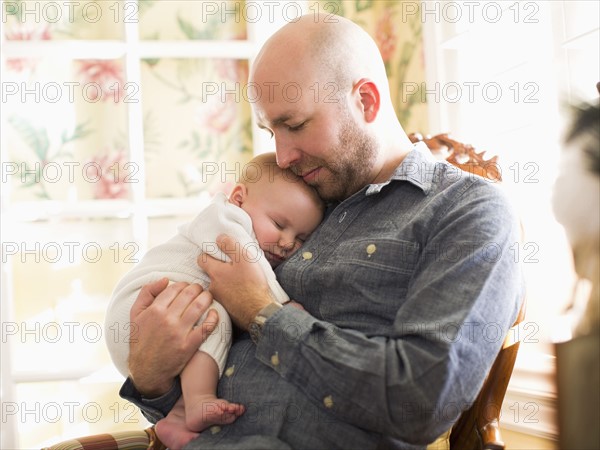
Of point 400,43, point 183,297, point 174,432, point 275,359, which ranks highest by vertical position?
point 400,43

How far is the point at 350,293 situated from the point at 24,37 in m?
1.76

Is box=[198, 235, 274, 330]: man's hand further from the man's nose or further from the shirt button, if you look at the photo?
the man's nose

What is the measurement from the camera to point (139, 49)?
8.34ft

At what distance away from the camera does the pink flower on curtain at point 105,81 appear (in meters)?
2.55

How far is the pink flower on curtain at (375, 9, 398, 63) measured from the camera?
8.77 feet

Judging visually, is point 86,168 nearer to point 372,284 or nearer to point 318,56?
point 318,56

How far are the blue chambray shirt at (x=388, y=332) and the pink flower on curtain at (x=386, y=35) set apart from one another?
1.34 m

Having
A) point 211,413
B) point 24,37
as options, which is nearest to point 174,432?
point 211,413

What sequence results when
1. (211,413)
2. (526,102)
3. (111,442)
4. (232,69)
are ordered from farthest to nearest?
(232,69) → (526,102) → (111,442) → (211,413)

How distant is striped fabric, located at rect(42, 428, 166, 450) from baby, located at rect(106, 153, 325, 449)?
35 cm

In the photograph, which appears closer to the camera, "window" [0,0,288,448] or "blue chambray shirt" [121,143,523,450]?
"blue chambray shirt" [121,143,523,450]

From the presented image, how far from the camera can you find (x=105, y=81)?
8.39ft

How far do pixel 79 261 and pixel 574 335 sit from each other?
6.91ft

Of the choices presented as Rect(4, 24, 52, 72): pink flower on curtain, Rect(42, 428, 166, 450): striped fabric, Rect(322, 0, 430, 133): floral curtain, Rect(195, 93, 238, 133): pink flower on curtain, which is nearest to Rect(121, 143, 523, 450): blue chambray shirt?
Rect(42, 428, 166, 450): striped fabric
